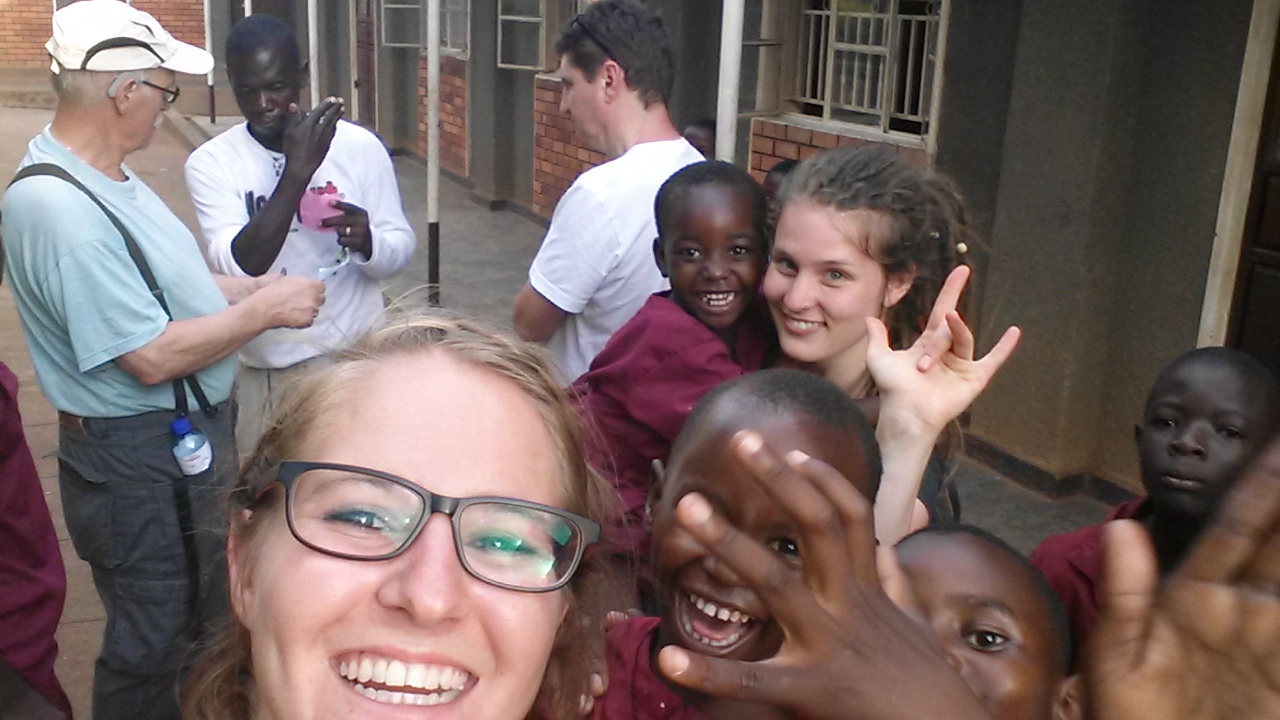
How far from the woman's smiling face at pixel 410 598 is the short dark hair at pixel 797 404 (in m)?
0.33

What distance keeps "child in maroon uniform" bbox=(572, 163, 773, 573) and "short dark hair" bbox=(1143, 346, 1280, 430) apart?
78cm

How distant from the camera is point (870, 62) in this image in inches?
219

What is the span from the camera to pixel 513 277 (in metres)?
8.40

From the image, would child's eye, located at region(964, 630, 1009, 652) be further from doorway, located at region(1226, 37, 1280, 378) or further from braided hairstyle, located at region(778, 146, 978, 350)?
doorway, located at region(1226, 37, 1280, 378)

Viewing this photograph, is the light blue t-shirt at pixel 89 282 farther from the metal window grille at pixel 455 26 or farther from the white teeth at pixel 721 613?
the metal window grille at pixel 455 26

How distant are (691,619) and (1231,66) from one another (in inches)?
131

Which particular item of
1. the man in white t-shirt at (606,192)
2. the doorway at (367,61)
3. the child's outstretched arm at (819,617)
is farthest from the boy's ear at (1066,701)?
the doorway at (367,61)

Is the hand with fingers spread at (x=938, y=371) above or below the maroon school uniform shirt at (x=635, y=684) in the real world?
above

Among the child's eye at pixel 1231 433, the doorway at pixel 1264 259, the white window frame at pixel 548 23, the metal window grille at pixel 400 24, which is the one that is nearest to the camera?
the child's eye at pixel 1231 433

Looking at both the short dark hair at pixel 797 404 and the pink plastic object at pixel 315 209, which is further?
the pink plastic object at pixel 315 209

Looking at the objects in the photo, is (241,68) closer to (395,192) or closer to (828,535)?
(395,192)

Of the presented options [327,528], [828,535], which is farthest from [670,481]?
[828,535]

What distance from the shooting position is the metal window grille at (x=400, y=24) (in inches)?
502

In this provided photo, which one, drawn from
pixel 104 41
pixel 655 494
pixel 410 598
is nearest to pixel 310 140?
pixel 104 41
